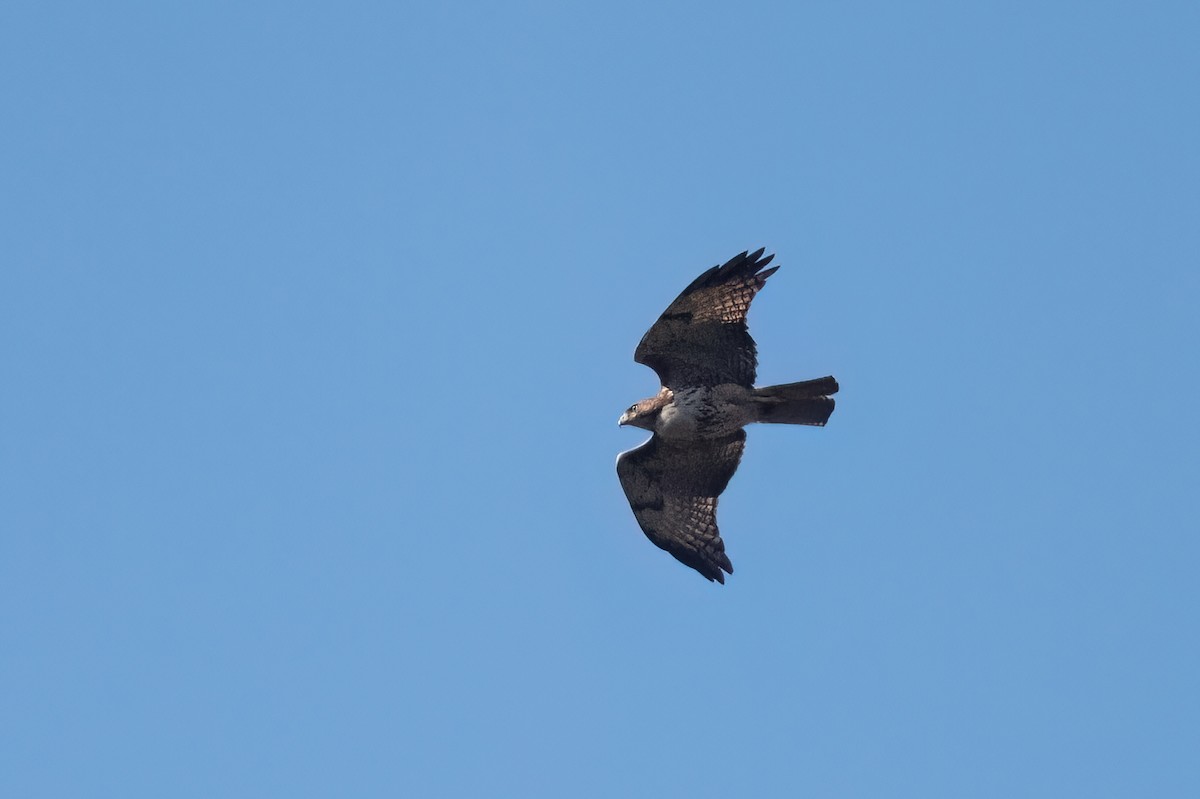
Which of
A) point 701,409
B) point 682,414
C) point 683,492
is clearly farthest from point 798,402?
point 683,492

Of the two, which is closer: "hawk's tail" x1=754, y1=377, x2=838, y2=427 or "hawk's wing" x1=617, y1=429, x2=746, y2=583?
"hawk's tail" x1=754, y1=377, x2=838, y2=427

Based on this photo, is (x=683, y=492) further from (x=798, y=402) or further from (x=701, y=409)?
(x=798, y=402)

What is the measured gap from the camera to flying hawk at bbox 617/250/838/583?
1411 cm

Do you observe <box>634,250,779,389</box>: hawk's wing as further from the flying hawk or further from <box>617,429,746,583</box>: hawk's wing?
<box>617,429,746,583</box>: hawk's wing

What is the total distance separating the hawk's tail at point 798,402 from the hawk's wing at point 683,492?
1011mm

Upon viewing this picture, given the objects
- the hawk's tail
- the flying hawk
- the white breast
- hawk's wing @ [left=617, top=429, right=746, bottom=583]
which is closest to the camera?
the hawk's tail

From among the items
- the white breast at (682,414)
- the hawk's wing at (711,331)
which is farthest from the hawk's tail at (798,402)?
the white breast at (682,414)

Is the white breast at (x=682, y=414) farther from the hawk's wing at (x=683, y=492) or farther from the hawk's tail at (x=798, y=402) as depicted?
the hawk's tail at (x=798, y=402)

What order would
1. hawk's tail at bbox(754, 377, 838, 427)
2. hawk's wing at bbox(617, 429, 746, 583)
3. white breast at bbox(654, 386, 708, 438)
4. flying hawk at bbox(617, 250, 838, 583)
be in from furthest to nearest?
hawk's wing at bbox(617, 429, 746, 583)
white breast at bbox(654, 386, 708, 438)
flying hawk at bbox(617, 250, 838, 583)
hawk's tail at bbox(754, 377, 838, 427)

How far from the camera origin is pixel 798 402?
14.0 meters

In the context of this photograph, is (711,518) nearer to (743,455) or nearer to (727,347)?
(743,455)

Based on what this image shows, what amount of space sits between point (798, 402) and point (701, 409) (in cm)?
96

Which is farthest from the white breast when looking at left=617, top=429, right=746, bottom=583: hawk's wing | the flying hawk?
left=617, top=429, right=746, bottom=583: hawk's wing

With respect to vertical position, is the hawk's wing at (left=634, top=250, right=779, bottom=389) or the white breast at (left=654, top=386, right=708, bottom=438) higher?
the hawk's wing at (left=634, top=250, right=779, bottom=389)
